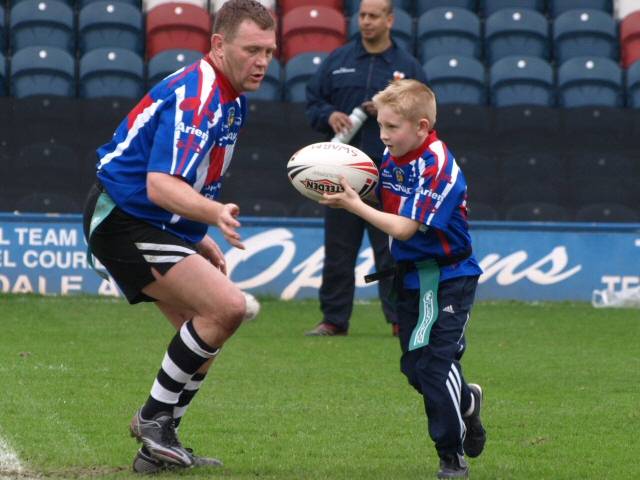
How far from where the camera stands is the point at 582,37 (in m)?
16.5

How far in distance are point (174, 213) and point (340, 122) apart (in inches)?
191

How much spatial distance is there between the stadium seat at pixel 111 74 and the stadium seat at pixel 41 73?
0.16m

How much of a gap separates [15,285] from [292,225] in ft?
8.64

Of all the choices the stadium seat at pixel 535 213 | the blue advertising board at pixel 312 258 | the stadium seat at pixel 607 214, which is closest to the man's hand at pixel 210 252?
the blue advertising board at pixel 312 258

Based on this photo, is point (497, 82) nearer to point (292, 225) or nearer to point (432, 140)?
point (292, 225)

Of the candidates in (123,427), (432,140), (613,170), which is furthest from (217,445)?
(613,170)

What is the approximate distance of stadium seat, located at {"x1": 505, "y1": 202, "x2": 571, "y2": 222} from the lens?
13.2 metres

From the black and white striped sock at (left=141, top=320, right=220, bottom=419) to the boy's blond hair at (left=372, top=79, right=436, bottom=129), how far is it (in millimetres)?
1168

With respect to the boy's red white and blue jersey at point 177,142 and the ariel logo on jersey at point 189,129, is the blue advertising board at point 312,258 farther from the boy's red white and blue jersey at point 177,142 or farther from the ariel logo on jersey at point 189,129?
the ariel logo on jersey at point 189,129

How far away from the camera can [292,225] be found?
497 inches

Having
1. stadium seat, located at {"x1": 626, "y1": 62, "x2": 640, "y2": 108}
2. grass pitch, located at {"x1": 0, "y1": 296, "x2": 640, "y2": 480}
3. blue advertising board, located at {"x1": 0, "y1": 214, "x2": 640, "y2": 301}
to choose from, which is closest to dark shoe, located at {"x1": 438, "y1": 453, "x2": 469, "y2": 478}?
grass pitch, located at {"x1": 0, "y1": 296, "x2": 640, "y2": 480}

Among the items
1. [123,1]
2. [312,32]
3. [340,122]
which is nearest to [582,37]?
[312,32]

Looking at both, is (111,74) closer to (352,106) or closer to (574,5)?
(352,106)

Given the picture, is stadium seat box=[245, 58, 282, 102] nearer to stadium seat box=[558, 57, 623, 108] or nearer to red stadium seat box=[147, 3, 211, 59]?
red stadium seat box=[147, 3, 211, 59]
